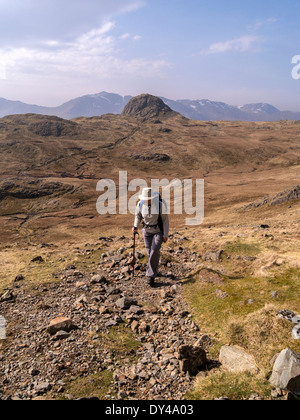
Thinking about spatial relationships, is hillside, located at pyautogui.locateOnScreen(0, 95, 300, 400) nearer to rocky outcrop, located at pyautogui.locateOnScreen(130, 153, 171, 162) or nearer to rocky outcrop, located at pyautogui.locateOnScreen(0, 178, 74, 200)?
rocky outcrop, located at pyautogui.locateOnScreen(0, 178, 74, 200)

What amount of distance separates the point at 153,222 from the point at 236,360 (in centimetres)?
579

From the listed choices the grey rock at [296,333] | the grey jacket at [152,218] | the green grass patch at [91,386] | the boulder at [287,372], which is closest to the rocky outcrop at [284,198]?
the grey jacket at [152,218]

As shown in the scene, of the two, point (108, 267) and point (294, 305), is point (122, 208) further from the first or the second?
point (294, 305)

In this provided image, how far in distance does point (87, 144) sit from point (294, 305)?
16498cm

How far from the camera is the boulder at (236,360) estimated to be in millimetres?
5249

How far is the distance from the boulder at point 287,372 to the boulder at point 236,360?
475 mm

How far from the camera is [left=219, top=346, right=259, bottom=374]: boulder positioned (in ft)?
17.2

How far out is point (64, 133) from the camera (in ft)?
616

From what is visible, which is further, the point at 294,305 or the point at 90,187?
the point at 90,187

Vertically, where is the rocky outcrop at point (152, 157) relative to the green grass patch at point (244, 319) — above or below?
above

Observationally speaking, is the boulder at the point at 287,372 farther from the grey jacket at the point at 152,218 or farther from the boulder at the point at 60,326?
the grey jacket at the point at 152,218

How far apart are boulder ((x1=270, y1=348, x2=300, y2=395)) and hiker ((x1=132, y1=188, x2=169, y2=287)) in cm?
611
